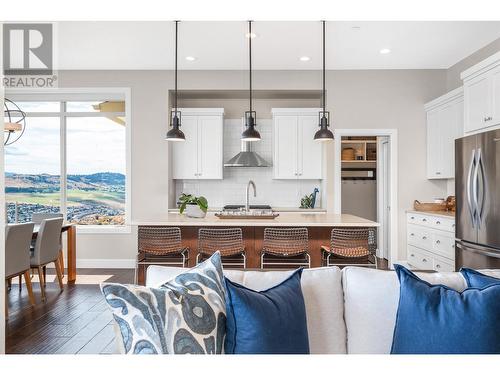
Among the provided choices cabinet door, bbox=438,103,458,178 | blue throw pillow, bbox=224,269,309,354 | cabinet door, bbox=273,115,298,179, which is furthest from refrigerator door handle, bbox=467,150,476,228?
blue throw pillow, bbox=224,269,309,354

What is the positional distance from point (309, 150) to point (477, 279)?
14.8ft

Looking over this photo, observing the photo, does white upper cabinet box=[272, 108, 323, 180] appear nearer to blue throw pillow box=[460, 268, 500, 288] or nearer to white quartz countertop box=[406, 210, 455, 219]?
white quartz countertop box=[406, 210, 455, 219]

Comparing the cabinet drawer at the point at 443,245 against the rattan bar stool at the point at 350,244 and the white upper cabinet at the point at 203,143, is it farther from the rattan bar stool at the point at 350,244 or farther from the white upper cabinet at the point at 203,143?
A: the white upper cabinet at the point at 203,143

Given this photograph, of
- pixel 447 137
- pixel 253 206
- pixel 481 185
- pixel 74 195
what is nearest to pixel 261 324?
pixel 481 185

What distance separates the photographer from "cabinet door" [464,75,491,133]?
3.93 metres

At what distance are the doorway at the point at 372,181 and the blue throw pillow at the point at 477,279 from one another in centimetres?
424

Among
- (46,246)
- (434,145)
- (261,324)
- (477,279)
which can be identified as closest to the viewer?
(261,324)

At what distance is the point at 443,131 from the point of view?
17.1 feet

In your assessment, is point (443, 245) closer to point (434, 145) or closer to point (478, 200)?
point (478, 200)

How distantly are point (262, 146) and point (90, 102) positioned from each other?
9.04 ft

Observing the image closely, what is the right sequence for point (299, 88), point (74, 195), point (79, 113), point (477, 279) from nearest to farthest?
point (477, 279), point (299, 88), point (79, 113), point (74, 195)

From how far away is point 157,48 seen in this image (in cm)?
498

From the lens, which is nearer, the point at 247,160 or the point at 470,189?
the point at 470,189
